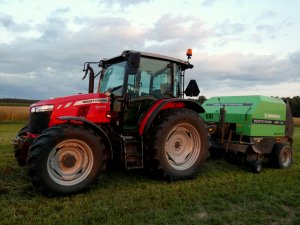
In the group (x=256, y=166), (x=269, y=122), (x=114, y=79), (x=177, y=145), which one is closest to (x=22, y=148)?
(x=114, y=79)

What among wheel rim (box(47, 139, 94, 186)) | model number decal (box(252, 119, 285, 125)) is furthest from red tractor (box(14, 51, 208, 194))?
model number decal (box(252, 119, 285, 125))

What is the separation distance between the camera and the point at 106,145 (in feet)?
19.9

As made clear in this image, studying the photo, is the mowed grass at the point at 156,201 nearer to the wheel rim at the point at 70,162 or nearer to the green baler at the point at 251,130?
the wheel rim at the point at 70,162

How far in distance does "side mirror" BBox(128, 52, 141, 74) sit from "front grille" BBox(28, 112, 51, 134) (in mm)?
1581

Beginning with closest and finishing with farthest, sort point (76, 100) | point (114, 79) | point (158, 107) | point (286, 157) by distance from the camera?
point (76, 100) → point (158, 107) → point (114, 79) → point (286, 157)

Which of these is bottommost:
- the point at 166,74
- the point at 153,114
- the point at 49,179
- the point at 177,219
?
the point at 177,219

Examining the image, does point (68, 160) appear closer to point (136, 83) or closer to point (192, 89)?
point (136, 83)

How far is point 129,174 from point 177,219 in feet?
8.42

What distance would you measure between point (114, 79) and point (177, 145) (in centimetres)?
179

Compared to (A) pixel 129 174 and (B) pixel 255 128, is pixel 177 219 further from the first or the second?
(B) pixel 255 128

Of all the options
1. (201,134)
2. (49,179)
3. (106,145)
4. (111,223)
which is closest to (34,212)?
(49,179)

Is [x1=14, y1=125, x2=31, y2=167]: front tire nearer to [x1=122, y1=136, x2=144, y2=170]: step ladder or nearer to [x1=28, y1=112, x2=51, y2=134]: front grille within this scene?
[x1=28, y1=112, x2=51, y2=134]: front grille

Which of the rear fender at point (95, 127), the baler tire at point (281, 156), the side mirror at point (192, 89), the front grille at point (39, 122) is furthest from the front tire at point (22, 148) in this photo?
the baler tire at point (281, 156)

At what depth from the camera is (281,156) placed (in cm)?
870
